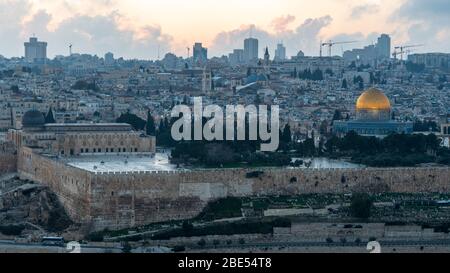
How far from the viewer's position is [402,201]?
29.5 meters

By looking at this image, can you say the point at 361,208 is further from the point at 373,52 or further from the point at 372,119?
the point at 373,52

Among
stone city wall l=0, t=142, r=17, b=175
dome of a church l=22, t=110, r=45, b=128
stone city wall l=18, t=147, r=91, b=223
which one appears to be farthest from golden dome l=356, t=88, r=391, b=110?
stone city wall l=18, t=147, r=91, b=223

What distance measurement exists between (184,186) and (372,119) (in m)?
22.0

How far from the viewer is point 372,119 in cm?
4931

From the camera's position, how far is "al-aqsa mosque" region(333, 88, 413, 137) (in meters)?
47.9

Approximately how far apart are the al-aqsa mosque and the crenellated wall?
664 inches

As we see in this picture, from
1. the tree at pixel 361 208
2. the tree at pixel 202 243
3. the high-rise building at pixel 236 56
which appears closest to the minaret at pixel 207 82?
the tree at pixel 361 208

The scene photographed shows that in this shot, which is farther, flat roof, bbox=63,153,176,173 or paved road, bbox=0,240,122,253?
flat roof, bbox=63,153,176,173

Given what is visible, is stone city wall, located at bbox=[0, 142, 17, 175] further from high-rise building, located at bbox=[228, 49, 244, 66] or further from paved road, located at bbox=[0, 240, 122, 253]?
high-rise building, located at bbox=[228, 49, 244, 66]

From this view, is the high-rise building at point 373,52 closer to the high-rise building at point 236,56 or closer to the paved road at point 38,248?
the high-rise building at point 236,56

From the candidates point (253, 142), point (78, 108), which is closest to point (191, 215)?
point (253, 142)

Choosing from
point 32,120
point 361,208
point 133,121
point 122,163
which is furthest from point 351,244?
point 133,121

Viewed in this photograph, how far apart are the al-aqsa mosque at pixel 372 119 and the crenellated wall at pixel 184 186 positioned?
1687 cm

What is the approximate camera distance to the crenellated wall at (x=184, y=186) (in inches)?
1091
